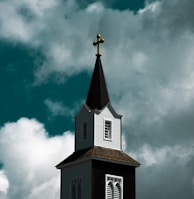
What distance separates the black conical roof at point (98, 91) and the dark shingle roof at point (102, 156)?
A: 4.23 m

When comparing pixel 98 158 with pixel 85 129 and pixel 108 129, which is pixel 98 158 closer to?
pixel 108 129

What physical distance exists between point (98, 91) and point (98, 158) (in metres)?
7.34

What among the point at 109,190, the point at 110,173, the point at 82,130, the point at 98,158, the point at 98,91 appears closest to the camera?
the point at 98,158

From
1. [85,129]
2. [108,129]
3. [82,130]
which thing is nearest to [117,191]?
[108,129]

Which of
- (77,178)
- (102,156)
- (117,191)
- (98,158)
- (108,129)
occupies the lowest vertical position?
(117,191)

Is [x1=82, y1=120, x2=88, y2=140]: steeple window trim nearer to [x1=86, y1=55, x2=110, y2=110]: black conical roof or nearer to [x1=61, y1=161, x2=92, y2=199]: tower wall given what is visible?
[x1=86, y1=55, x2=110, y2=110]: black conical roof

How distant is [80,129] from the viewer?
206ft

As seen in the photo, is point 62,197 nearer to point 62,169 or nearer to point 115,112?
point 62,169

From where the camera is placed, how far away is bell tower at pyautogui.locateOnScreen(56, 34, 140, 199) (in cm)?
5866

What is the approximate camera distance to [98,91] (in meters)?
63.3

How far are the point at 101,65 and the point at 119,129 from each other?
6.70 m

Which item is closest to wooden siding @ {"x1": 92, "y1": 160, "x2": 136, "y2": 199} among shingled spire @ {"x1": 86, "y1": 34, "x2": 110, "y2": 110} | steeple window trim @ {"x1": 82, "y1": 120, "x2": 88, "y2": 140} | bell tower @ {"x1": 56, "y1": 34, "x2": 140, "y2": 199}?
bell tower @ {"x1": 56, "y1": 34, "x2": 140, "y2": 199}

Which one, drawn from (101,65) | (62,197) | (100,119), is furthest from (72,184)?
(101,65)

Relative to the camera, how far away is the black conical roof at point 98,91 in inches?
2467
